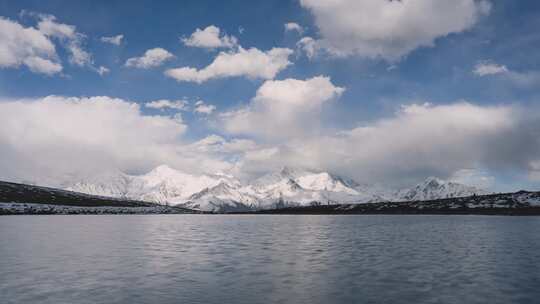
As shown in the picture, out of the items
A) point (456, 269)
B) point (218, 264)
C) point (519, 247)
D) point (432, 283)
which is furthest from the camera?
point (519, 247)

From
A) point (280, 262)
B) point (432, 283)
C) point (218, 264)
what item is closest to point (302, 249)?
point (280, 262)

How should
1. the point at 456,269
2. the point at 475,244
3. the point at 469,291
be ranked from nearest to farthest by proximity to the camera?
the point at 469,291 → the point at 456,269 → the point at 475,244

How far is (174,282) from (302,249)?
992 inches

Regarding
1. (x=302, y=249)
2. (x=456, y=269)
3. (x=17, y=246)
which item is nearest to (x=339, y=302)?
(x=456, y=269)

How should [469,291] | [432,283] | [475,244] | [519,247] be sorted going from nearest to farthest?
1. [469,291]
2. [432,283]
3. [519,247]
4. [475,244]

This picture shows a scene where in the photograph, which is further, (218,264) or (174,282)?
(218,264)

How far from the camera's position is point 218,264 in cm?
4172

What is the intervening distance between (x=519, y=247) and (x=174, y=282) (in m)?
44.4

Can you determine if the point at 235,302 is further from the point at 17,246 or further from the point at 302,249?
the point at 17,246

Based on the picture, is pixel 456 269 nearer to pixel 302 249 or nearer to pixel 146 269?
pixel 302 249

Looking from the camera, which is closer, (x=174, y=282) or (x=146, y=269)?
(x=174, y=282)

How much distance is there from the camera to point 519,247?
54656 mm

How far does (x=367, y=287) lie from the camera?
30.2 m

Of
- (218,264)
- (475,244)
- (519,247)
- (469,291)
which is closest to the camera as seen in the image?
(469,291)
